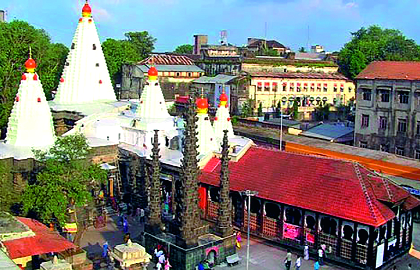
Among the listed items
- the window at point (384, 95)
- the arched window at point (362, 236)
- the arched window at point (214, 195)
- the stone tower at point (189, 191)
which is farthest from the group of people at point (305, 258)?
the window at point (384, 95)

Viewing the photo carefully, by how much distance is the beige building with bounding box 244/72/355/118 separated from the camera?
65062 millimetres

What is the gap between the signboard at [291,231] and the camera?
1039 inches

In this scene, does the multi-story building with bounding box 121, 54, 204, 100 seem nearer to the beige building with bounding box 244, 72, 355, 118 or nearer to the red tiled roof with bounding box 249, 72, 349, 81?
the red tiled roof with bounding box 249, 72, 349, 81

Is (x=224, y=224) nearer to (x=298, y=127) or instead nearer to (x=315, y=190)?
(x=315, y=190)

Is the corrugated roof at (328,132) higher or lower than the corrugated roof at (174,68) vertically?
lower

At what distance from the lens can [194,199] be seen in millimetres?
24156

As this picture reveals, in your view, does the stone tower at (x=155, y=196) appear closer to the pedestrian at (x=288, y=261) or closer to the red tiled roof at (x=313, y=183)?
the red tiled roof at (x=313, y=183)

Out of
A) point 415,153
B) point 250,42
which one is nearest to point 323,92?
point 415,153

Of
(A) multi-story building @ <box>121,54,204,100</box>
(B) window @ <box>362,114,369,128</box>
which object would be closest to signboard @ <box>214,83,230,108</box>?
(A) multi-story building @ <box>121,54,204,100</box>

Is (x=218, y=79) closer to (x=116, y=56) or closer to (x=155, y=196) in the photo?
(x=116, y=56)

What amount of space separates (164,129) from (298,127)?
60.4 ft

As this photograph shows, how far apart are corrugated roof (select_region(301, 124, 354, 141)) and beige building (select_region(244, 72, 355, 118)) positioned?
51.2 ft

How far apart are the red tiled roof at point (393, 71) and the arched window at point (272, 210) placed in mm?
20808

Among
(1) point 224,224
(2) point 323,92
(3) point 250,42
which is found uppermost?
(3) point 250,42
